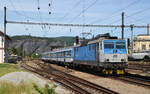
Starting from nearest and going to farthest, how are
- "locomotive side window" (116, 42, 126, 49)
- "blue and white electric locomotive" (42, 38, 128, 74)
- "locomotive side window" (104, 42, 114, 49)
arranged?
"blue and white electric locomotive" (42, 38, 128, 74) < "locomotive side window" (104, 42, 114, 49) < "locomotive side window" (116, 42, 126, 49)

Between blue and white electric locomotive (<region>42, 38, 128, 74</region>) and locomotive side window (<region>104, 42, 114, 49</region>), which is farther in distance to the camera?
locomotive side window (<region>104, 42, 114, 49</region>)

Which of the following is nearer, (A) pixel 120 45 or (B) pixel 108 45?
(B) pixel 108 45

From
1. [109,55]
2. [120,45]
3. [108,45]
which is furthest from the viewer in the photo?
[120,45]

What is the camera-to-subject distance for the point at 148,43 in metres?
88.3

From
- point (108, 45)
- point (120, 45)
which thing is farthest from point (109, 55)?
point (120, 45)

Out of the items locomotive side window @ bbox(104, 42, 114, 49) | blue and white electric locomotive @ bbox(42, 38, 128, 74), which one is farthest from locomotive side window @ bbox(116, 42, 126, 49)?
locomotive side window @ bbox(104, 42, 114, 49)

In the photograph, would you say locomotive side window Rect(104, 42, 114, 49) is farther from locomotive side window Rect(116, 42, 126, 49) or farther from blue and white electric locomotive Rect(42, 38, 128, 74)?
locomotive side window Rect(116, 42, 126, 49)

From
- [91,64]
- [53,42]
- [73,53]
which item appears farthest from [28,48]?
[91,64]

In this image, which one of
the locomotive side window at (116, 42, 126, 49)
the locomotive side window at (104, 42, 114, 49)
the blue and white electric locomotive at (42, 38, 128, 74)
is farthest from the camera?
the locomotive side window at (116, 42, 126, 49)

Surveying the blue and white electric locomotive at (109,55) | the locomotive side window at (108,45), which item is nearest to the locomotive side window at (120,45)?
the blue and white electric locomotive at (109,55)

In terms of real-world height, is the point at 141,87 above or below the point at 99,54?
below

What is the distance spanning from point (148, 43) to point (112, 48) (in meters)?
72.3

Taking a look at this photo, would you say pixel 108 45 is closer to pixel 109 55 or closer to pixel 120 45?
pixel 109 55

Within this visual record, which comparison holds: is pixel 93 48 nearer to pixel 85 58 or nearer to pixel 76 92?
pixel 85 58
